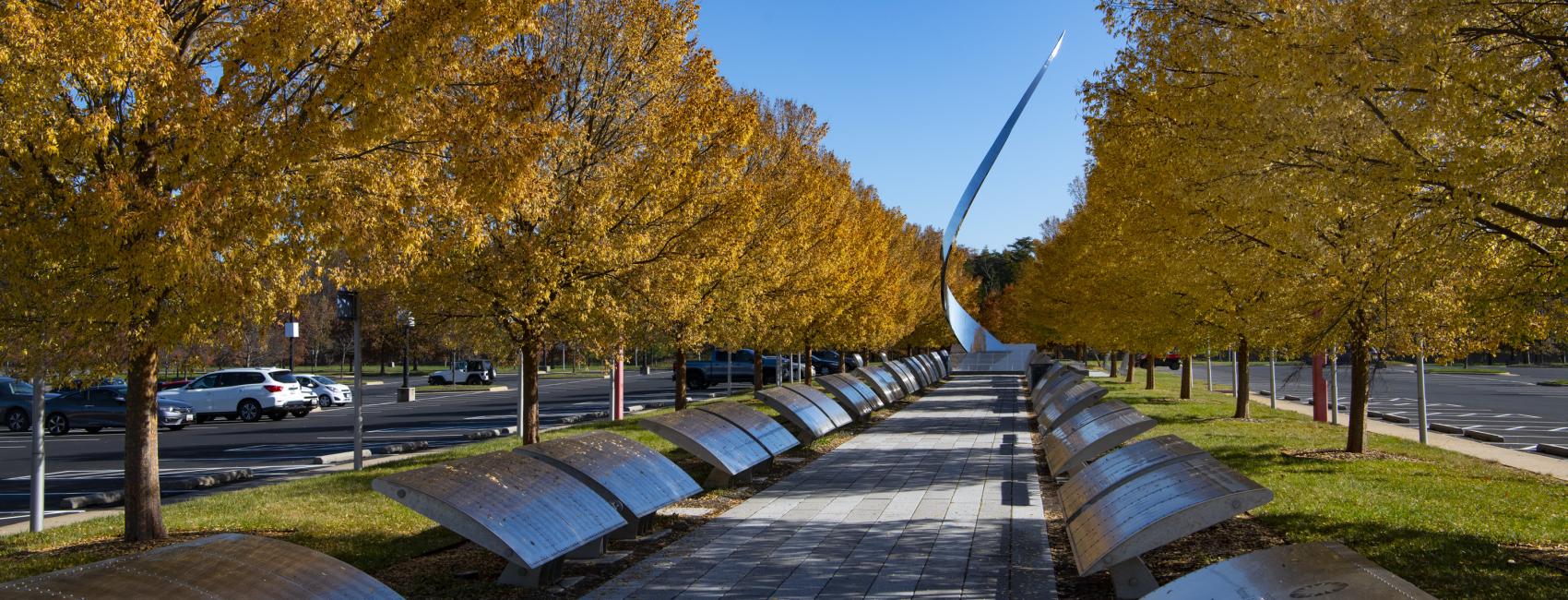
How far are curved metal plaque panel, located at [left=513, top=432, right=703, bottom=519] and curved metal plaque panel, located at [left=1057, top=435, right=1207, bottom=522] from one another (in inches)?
118

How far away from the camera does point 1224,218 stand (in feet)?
36.9

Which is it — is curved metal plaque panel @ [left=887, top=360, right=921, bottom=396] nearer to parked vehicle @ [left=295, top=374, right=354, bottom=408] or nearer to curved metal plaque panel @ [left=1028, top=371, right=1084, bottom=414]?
curved metal plaque panel @ [left=1028, top=371, right=1084, bottom=414]

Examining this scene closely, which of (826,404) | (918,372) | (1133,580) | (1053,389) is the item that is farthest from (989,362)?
(1133,580)

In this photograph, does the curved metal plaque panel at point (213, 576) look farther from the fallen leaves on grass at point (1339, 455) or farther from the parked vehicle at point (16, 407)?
the parked vehicle at point (16, 407)

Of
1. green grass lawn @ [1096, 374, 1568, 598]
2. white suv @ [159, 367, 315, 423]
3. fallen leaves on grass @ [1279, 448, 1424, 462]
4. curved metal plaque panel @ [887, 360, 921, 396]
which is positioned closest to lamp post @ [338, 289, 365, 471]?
green grass lawn @ [1096, 374, 1568, 598]

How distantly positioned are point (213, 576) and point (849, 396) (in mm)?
15101

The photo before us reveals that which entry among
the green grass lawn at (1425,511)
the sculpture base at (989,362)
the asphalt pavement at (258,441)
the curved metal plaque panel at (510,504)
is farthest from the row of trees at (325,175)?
the sculpture base at (989,362)

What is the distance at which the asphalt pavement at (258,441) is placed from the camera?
14898 mm

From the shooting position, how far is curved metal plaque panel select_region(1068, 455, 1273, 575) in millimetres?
5379

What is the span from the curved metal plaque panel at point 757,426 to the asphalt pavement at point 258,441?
7.03 metres

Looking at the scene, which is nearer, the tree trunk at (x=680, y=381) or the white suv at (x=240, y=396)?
the tree trunk at (x=680, y=381)

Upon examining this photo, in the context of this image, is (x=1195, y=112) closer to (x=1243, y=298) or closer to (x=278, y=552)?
(x=1243, y=298)

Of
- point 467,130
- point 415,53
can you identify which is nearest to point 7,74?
point 415,53

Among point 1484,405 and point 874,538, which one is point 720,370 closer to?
point 1484,405
